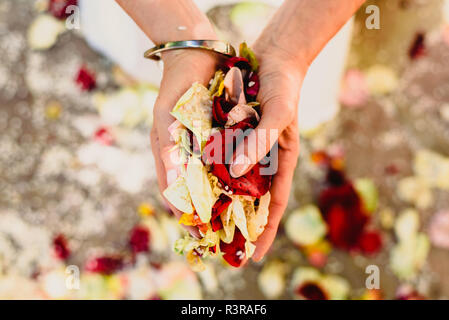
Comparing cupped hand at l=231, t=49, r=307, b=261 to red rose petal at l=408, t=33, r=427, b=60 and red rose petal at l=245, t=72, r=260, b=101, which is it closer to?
red rose petal at l=245, t=72, r=260, b=101

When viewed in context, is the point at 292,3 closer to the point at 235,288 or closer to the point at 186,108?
the point at 186,108

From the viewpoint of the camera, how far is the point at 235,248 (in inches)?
40.1

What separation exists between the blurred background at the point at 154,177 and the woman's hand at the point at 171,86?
0.37 metres

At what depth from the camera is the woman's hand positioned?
1017 mm

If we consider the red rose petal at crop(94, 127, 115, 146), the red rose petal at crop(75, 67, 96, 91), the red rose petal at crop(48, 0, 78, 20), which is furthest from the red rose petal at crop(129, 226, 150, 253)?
the red rose petal at crop(48, 0, 78, 20)

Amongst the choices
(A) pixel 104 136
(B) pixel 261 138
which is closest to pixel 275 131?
(B) pixel 261 138

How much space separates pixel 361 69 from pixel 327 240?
758mm

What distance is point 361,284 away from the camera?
1489 mm

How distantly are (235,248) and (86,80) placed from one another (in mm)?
1069

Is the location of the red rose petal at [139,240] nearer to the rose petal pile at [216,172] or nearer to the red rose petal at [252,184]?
the rose petal pile at [216,172]

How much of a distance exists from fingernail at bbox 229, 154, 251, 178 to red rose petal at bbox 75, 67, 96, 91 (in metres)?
1.04

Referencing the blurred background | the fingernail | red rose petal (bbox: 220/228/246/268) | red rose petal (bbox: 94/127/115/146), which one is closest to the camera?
the fingernail

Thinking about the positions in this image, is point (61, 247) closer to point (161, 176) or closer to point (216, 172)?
point (161, 176)
